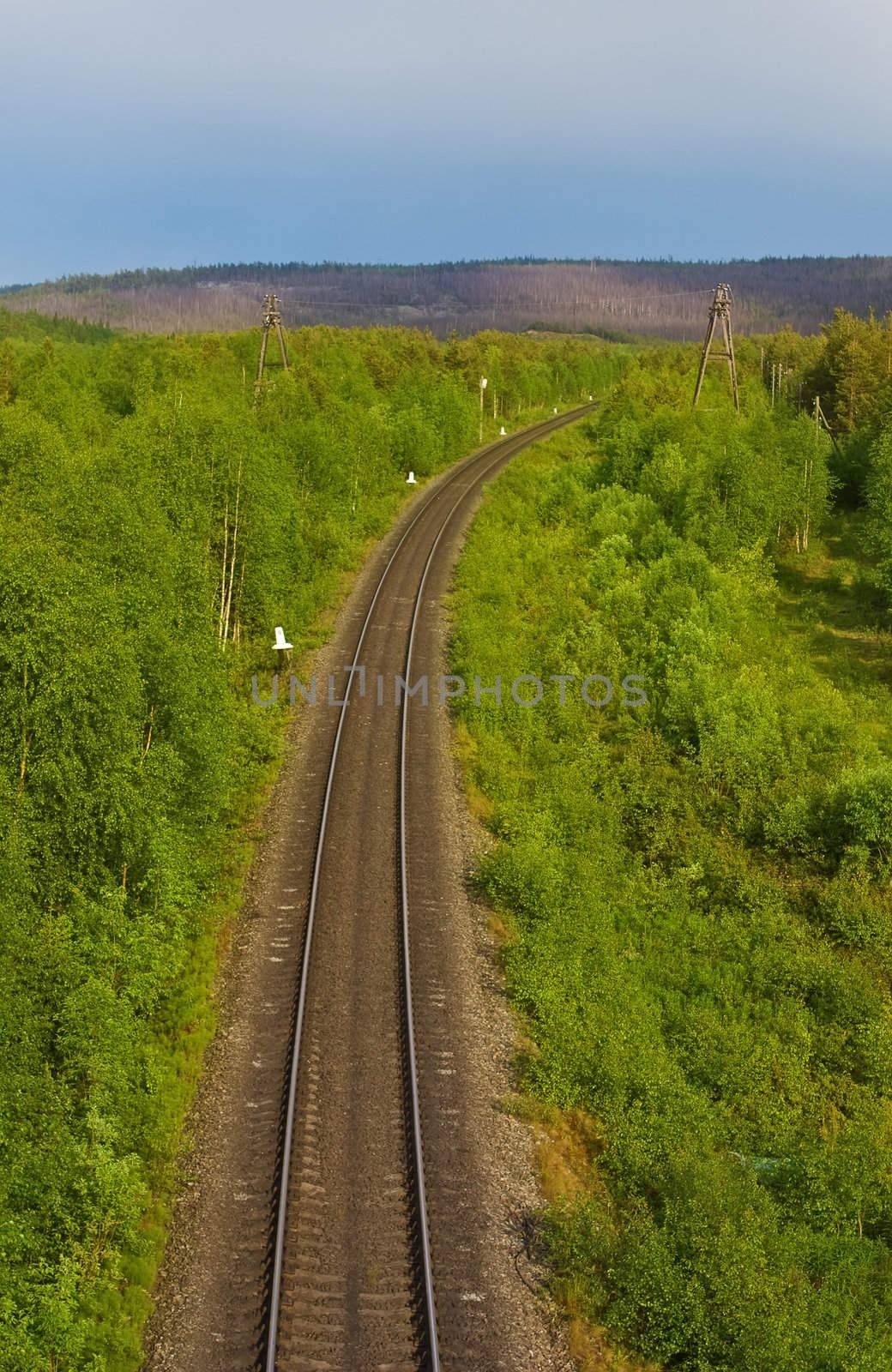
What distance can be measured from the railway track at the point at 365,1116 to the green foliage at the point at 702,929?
1.46 metres

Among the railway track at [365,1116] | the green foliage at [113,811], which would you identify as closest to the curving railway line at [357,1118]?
the railway track at [365,1116]

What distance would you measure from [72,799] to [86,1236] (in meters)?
6.18

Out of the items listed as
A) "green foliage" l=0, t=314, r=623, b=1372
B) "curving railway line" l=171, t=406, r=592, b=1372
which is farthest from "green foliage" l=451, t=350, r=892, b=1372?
"green foliage" l=0, t=314, r=623, b=1372

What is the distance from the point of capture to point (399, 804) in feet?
82.6

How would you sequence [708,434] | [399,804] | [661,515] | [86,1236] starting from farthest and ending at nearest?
[708,434], [661,515], [399,804], [86,1236]

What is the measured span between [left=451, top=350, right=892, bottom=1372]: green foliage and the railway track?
1.46 meters

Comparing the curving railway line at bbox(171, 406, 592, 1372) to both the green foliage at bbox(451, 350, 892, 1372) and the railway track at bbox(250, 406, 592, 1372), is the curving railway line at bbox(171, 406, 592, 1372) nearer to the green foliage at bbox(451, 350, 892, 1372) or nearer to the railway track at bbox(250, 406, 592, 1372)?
the railway track at bbox(250, 406, 592, 1372)

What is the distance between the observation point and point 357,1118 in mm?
15469

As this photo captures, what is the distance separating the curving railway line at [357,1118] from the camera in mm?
12250

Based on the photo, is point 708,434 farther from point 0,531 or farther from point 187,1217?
point 187,1217

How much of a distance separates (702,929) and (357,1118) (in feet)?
32.5

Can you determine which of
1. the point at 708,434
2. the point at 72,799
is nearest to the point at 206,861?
the point at 72,799

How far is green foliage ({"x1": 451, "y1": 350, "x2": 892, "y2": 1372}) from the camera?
13.0 m

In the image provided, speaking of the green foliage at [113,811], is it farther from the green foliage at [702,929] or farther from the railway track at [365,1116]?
the green foliage at [702,929]
